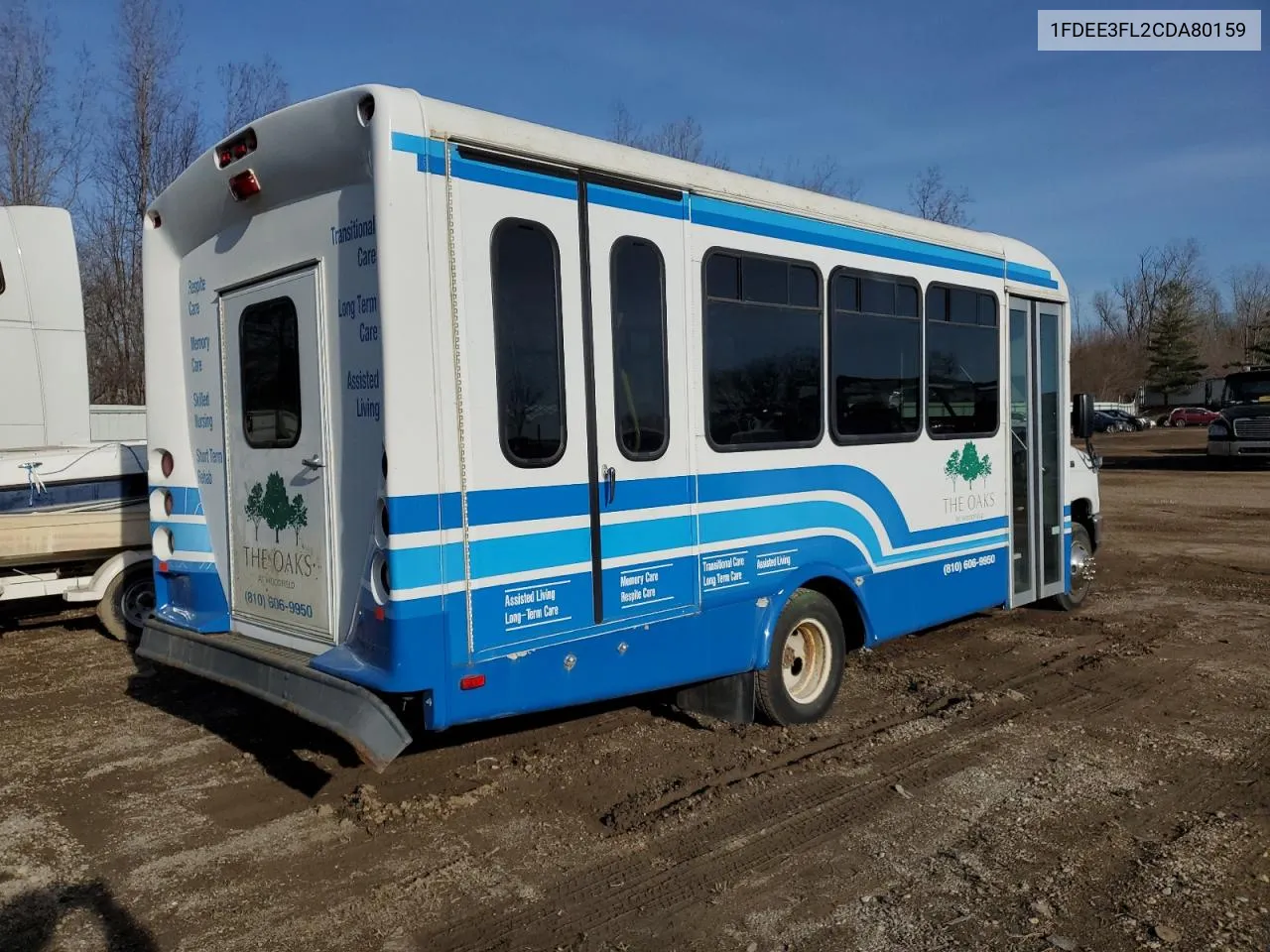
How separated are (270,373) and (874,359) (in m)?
3.41

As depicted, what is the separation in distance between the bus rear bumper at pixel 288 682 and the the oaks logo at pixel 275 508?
0.55m

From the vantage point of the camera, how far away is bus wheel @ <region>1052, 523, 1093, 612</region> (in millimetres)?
8703

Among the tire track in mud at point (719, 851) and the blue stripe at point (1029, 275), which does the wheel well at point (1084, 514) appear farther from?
the tire track in mud at point (719, 851)

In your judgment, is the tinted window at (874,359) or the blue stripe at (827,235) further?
the tinted window at (874,359)

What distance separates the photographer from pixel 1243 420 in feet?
82.4

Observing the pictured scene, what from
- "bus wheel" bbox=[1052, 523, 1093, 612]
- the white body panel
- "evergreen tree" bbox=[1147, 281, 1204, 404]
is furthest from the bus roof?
"evergreen tree" bbox=[1147, 281, 1204, 404]

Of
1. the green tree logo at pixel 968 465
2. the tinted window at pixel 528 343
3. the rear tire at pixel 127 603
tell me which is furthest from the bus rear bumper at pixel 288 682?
the green tree logo at pixel 968 465

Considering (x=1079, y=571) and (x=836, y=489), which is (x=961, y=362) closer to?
(x=836, y=489)

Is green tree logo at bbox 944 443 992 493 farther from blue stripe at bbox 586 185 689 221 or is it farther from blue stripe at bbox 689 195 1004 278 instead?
blue stripe at bbox 586 185 689 221

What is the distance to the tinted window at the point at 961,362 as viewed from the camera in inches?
256

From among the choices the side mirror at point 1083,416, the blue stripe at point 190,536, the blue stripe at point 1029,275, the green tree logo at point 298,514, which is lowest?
the blue stripe at point 190,536

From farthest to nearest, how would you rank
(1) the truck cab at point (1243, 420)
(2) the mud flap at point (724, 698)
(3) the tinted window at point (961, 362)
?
1. (1) the truck cab at point (1243, 420)
2. (3) the tinted window at point (961, 362)
3. (2) the mud flap at point (724, 698)

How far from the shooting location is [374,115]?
3902 millimetres

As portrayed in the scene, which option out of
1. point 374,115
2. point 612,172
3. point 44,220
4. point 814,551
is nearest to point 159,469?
point 374,115
